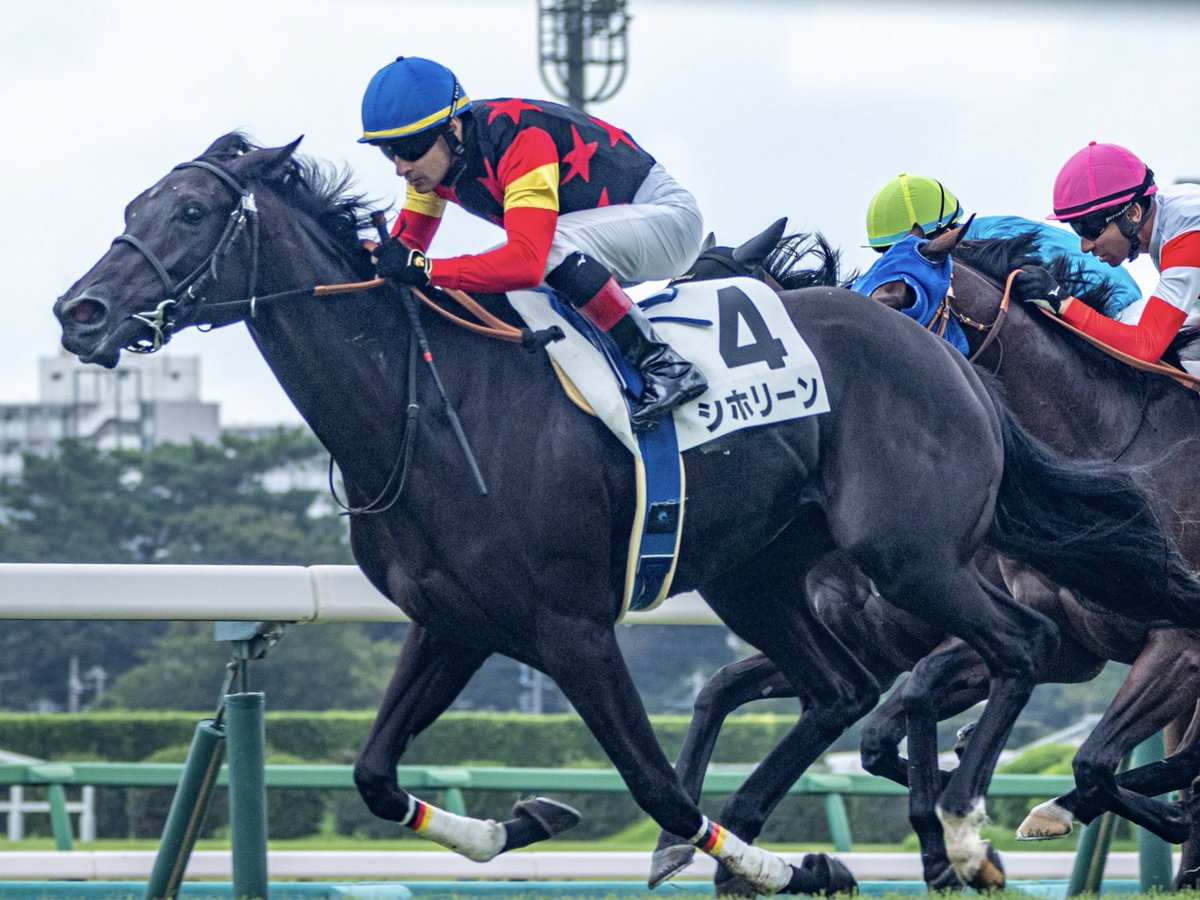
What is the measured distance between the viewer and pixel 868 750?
476 centimetres

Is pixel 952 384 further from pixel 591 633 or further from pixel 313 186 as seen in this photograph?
pixel 313 186

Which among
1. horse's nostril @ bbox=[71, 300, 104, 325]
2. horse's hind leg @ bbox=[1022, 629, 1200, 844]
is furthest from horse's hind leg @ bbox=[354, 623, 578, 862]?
horse's hind leg @ bbox=[1022, 629, 1200, 844]

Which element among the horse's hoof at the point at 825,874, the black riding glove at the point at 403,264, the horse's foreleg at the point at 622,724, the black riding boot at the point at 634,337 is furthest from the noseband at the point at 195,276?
the horse's hoof at the point at 825,874

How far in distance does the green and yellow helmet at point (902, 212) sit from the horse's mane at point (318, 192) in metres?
1.72

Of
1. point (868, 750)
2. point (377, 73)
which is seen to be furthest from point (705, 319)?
point (868, 750)

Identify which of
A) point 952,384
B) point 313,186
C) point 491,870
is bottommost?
point 491,870

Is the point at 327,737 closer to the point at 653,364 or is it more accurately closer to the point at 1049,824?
the point at 1049,824

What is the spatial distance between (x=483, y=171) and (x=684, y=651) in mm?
35017

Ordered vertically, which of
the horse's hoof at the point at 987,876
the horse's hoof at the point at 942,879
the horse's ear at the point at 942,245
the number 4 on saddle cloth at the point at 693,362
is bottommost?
the horse's hoof at the point at 942,879

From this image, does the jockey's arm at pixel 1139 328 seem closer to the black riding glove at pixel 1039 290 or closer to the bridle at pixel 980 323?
the black riding glove at pixel 1039 290

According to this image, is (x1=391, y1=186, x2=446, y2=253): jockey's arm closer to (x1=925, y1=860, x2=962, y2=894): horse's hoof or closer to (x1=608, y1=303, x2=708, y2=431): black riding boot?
(x1=608, y1=303, x2=708, y2=431): black riding boot

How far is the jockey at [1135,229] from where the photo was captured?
15.1 ft

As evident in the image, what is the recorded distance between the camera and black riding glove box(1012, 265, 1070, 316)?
4.86 meters

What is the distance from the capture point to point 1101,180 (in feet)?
15.3
